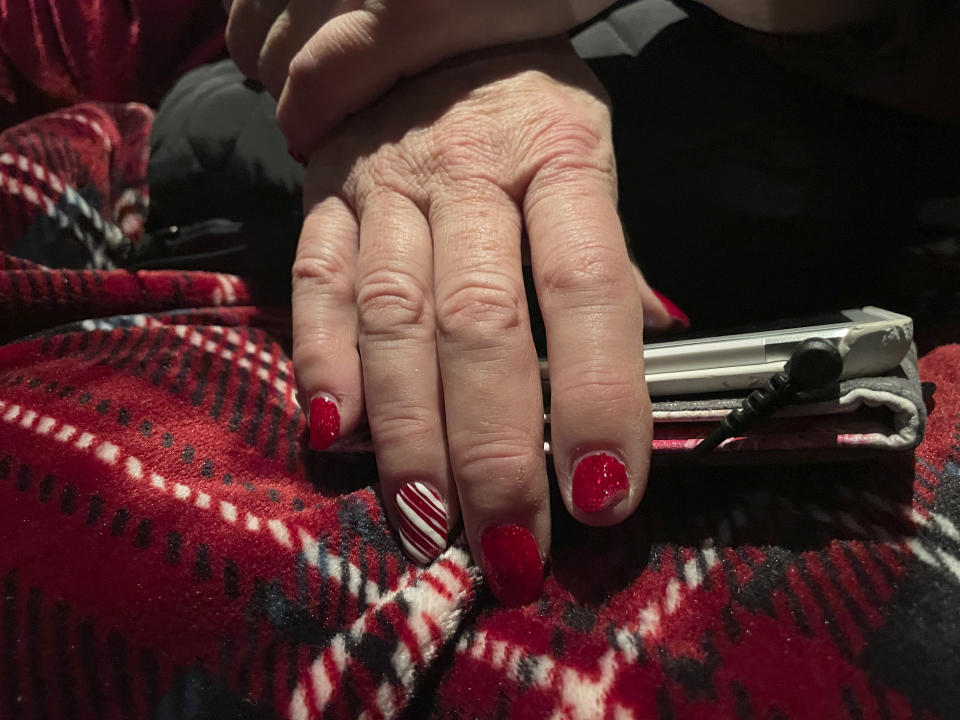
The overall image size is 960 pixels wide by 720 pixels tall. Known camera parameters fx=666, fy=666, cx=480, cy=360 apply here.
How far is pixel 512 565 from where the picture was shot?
39 centimetres

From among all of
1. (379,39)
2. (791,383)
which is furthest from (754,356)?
(379,39)

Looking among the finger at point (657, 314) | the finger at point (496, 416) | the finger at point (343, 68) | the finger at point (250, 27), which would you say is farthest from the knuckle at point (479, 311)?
the finger at point (250, 27)

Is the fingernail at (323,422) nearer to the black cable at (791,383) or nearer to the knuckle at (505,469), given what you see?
the knuckle at (505,469)

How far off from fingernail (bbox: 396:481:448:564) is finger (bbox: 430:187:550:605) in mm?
19

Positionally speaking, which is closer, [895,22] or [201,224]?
[895,22]

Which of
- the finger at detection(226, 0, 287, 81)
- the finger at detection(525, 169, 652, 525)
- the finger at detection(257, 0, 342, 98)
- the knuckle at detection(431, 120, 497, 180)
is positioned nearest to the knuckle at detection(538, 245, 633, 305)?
the finger at detection(525, 169, 652, 525)

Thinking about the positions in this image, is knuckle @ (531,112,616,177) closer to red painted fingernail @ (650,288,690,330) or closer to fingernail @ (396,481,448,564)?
red painted fingernail @ (650,288,690,330)

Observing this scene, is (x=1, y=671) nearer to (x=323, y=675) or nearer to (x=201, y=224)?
(x=323, y=675)

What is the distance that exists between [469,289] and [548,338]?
0.06 metres

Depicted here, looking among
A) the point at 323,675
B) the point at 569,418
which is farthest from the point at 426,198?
the point at 323,675

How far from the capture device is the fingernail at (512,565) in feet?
1.29

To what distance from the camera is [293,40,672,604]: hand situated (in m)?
0.40

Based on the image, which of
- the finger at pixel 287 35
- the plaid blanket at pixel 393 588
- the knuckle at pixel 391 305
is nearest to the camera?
the plaid blanket at pixel 393 588

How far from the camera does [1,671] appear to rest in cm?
34
